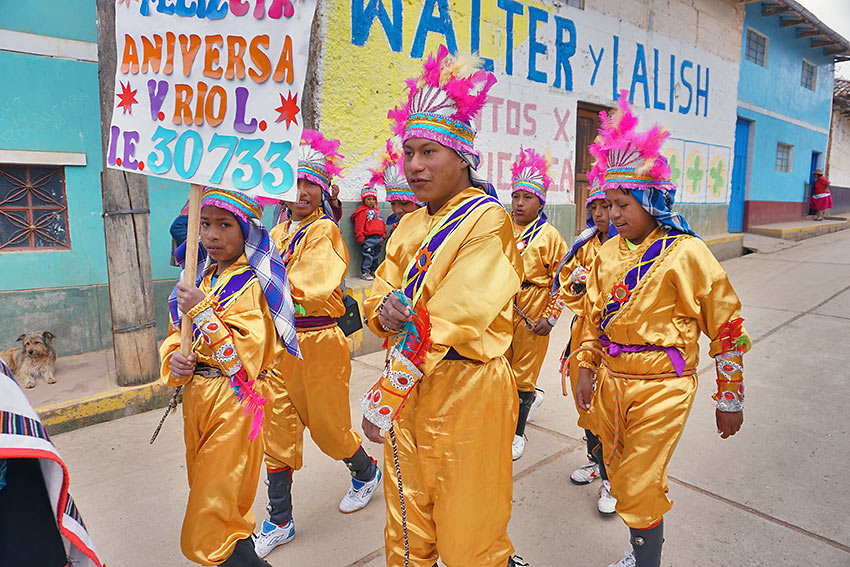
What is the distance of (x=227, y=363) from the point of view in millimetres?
2143

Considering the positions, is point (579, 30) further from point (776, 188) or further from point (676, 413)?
point (776, 188)

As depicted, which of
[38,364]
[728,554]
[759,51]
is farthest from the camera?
[759,51]

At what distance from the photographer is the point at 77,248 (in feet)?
18.3

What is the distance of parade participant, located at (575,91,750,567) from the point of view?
92.4 inches

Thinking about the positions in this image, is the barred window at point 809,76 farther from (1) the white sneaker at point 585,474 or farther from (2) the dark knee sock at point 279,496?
(2) the dark knee sock at point 279,496

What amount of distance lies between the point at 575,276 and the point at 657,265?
3.99ft

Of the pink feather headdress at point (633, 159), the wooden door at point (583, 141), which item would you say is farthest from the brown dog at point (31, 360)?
the wooden door at point (583, 141)

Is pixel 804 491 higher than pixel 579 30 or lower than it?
lower

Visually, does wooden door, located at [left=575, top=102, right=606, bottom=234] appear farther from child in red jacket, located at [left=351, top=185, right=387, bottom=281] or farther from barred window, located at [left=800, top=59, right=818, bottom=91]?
barred window, located at [left=800, top=59, right=818, bottom=91]

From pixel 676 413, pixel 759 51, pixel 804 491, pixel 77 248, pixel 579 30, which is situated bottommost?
pixel 804 491

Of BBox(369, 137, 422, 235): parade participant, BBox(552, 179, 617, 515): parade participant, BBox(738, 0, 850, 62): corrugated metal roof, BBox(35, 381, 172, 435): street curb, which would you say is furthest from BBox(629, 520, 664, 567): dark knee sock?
BBox(738, 0, 850, 62): corrugated metal roof

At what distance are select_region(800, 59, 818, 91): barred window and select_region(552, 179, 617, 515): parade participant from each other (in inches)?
685

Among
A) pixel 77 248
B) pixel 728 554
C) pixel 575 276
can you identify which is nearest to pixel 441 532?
pixel 728 554

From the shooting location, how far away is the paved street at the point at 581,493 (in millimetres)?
2801
